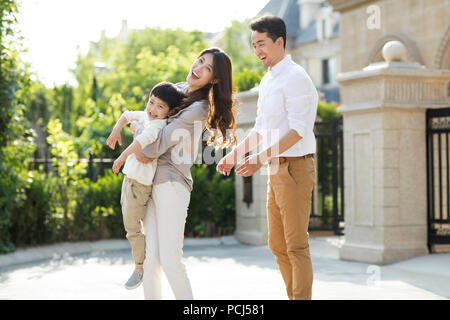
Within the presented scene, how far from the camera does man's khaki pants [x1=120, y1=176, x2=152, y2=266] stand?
4.27 metres

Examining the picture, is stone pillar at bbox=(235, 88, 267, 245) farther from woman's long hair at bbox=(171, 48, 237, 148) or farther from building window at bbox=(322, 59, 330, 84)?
building window at bbox=(322, 59, 330, 84)

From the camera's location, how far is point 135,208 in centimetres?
429

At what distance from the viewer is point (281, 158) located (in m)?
4.60

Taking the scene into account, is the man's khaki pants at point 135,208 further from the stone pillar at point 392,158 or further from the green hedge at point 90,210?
the green hedge at point 90,210

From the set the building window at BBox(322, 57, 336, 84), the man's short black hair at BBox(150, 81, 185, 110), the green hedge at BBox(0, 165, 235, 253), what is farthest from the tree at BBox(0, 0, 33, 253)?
the building window at BBox(322, 57, 336, 84)

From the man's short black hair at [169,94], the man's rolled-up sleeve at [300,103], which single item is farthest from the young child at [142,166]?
the man's rolled-up sleeve at [300,103]

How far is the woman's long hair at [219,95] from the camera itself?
4.38 m

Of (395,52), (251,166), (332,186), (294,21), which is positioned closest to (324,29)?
(294,21)

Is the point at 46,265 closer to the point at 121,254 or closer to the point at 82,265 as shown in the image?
the point at 82,265

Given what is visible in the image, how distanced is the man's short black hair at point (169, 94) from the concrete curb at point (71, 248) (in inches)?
231

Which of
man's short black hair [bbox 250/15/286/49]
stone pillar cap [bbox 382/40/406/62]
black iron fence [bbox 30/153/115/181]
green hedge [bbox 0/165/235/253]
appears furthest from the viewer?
black iron fence [bbox 30/153/115/181]

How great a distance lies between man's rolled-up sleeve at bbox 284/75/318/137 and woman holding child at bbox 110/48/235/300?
40cm

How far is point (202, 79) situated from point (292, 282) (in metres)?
1.61

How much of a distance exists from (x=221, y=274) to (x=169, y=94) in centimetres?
435
